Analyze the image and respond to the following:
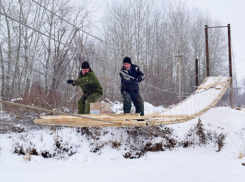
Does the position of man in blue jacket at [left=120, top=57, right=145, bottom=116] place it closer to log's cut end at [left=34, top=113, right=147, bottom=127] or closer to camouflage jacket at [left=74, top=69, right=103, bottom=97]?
camouflage jacket at [left=74, top=69, right=103, bottom=97]

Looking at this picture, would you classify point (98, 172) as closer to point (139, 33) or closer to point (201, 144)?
point (201, 144)

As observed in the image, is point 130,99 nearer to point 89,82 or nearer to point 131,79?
point 131,79

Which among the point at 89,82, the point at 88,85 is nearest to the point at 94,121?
the point at 89,82

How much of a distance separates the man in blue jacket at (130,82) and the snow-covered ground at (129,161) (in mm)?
1240

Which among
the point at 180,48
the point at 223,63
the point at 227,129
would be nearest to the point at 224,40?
the point at 223,63

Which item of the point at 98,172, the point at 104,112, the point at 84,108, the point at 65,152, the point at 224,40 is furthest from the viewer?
the point at 224,40

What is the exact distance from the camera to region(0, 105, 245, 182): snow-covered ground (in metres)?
5.09

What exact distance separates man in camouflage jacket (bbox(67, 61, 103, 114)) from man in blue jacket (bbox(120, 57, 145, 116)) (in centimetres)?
41

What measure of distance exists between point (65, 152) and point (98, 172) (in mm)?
1336

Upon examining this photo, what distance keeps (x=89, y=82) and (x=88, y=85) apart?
24 cm

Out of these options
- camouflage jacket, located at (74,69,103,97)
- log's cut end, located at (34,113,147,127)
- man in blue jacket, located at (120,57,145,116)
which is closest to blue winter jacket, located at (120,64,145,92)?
man in blue jacket, located at (120,57,145,116)

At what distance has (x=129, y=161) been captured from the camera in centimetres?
636

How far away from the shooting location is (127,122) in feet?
13.4

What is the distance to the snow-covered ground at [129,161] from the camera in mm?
5086
